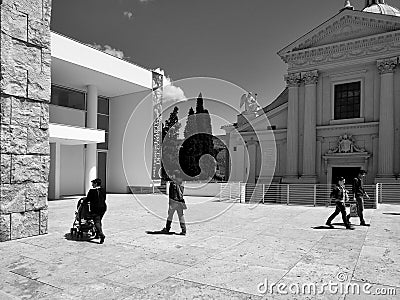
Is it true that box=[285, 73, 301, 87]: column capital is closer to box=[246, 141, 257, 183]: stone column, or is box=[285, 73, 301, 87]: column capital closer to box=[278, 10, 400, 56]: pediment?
box=[278, 10, 400, 56]: pediment

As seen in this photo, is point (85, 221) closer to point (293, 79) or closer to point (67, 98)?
point (67, 98)

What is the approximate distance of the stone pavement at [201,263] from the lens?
4773 millimetres

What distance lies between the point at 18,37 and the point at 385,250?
404 inches

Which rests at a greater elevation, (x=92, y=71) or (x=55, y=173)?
(x=92, y=71)

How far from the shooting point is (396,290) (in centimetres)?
477

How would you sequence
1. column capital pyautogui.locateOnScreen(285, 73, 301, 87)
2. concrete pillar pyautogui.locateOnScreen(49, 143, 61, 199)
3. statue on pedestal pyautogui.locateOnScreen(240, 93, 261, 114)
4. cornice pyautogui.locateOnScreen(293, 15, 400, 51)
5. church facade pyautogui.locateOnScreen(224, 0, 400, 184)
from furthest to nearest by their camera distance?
statue on pedestal pyautogui.locateOnScreen(240, 93, 261, 114)
column capital pyautogui.locateOnScreen(285, 73, 301, 87)
cornice pyautogui.locateOnScreen(293, 15, 400, 51)
church facade pyautogui.locateOnScreen(224, 0, 400, 184)
concrete pillar pyautogui.locateOnScreen(49, 143, 61, 199)

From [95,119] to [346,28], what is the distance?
1847cm

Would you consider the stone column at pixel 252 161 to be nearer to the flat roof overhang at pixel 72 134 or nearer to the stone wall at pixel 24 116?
the flat roof overhang at pixel 72 134

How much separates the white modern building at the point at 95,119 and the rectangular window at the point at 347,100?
13955 millimetres

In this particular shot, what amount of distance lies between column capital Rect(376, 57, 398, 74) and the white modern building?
16146mm

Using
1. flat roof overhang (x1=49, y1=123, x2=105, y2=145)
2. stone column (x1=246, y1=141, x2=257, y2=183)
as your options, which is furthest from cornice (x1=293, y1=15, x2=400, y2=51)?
flat roof overhang (x1=49, y1=123, x2=105, y2=145)

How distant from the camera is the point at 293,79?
24.9 meters

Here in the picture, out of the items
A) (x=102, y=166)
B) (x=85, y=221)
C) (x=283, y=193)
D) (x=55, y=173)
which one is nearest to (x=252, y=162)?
(x=283, y=193)

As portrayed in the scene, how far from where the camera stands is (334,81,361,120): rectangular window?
75.3 ft
